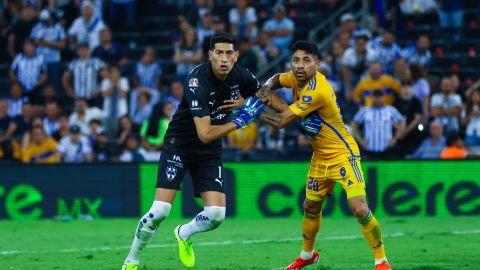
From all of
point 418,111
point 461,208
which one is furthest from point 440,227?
point 418,111

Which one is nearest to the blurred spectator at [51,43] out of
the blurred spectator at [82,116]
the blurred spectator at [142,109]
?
the blurred spectator at [82,116]

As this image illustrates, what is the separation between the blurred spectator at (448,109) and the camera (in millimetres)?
18188

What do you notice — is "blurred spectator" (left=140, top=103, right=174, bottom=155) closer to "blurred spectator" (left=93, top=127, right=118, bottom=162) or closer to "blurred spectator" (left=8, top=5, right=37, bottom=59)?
"blurred spectator" (left=93, top=127, right=118, bottom=162)

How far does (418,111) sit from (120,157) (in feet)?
18.6

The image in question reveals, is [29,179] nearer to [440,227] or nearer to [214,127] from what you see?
[440,227]

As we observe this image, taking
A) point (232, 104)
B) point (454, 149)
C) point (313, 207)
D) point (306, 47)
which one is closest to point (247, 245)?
point (313, 207)

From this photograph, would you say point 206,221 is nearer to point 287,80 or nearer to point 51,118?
point 287,80

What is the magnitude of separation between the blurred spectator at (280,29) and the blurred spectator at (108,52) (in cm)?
313

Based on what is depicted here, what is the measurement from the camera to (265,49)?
831 inches

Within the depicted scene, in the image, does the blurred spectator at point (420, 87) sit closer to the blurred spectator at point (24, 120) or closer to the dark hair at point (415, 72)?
the dark hair at point (415, 72)

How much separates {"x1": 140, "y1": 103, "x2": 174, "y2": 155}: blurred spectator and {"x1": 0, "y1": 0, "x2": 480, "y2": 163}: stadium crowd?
19 mm

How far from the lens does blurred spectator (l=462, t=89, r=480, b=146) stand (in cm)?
1781

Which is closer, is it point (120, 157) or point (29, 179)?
point (29, 179)

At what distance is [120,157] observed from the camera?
18.9 m
